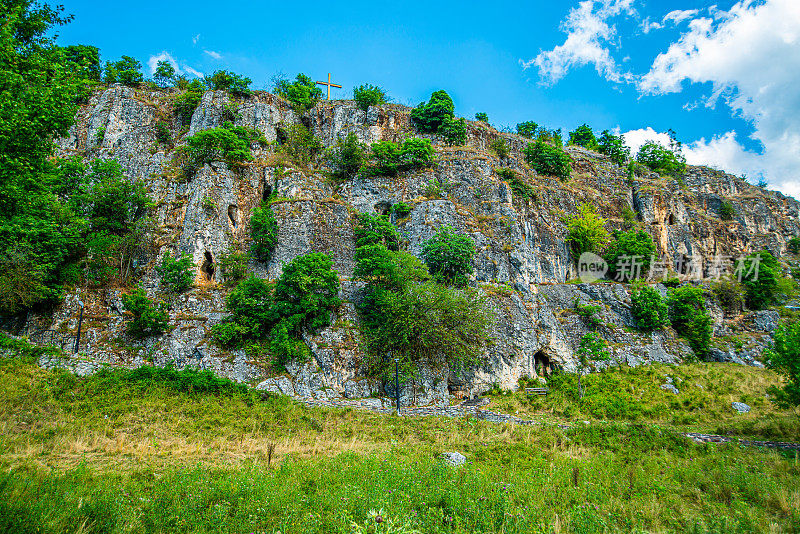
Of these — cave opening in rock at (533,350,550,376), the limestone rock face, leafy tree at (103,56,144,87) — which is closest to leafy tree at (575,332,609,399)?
the limestone rock face

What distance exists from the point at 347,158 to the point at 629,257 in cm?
2973

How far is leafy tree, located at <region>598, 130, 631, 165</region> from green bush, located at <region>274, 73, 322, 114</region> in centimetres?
4356

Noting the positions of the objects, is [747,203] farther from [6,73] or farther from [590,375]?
[6,73]

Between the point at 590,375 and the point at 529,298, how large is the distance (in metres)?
6.64

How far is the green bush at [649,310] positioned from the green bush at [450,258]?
15560 millimetres

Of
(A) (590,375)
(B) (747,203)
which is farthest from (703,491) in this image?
(B) (747,203)

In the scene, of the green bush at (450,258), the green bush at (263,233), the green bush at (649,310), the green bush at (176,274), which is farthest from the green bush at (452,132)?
the green bush at (176,274)

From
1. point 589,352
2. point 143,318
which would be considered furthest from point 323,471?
point 589,352

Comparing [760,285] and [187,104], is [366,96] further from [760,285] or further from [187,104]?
[760,285]

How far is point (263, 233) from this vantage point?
26938mm

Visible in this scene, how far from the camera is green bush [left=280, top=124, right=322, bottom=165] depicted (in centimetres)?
3528

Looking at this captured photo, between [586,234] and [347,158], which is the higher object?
[347,158]

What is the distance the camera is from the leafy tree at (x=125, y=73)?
37.9m

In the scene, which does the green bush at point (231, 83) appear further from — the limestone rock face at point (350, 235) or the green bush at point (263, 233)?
the green bush at point (263, 233)
